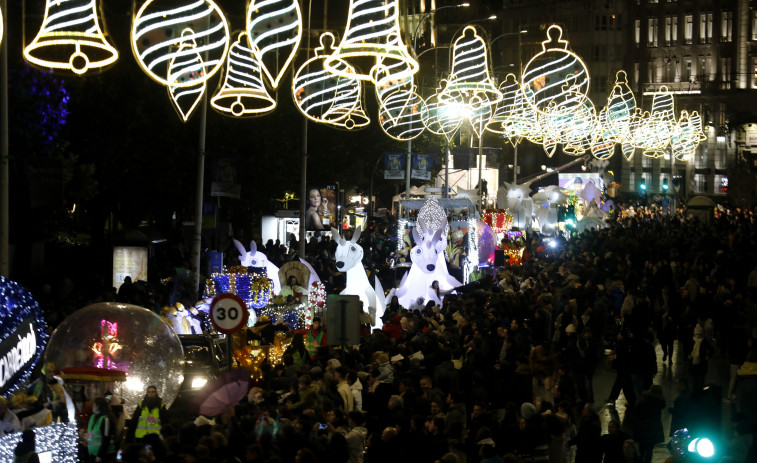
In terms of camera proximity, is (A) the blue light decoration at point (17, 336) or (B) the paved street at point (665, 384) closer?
(A) the blue light decoration at point (17, 336)

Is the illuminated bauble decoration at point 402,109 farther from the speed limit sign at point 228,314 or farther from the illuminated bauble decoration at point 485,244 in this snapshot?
the speed limit sign at point 228,314

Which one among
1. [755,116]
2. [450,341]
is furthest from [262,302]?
[755,116]

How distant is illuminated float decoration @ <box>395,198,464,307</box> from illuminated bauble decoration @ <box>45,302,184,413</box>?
11.6 meters

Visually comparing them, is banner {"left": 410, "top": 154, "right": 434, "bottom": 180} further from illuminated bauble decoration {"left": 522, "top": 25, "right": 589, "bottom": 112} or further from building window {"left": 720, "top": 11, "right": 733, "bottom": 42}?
building window {"left": 720, "top": 11, "right": 733, "bottom": 42}

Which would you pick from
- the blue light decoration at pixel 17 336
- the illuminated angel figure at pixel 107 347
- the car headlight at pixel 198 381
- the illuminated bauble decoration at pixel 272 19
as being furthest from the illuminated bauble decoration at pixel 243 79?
the blue light decoration at pixel 17 336

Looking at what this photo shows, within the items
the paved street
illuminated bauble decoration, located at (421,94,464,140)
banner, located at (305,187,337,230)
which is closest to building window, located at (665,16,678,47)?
illuminated bauble decoration, located at (421,94,464,140)

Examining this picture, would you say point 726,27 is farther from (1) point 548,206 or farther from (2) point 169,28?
(2) point 169,28

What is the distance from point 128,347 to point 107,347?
0.23 metres

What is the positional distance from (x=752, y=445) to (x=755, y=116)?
94.8 m

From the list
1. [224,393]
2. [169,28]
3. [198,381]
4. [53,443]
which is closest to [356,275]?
[198,381]

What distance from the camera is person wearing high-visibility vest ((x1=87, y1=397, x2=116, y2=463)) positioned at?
11.3m

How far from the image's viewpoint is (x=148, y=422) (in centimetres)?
1194

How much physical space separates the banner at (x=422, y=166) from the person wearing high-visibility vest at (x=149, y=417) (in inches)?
1065

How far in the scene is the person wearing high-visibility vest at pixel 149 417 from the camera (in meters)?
11.9
